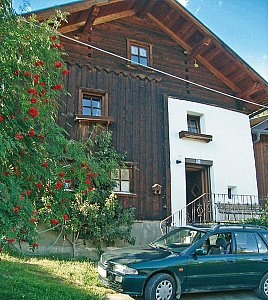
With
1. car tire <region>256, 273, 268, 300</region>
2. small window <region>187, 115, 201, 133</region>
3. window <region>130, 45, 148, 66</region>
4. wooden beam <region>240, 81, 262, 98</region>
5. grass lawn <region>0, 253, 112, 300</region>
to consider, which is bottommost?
car tire <region>256, 273, 268, 300</region>

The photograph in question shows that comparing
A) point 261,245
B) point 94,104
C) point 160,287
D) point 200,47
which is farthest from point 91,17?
point 160,287

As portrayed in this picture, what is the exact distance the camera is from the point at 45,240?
1034 cm

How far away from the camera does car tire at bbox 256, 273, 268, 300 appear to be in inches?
268

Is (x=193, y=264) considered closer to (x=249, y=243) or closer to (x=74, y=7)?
(x=249, y=243)

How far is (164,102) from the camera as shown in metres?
13.5

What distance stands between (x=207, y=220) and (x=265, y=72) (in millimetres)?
7396

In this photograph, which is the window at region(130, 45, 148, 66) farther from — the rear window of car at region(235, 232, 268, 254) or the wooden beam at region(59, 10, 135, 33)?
the rear window of car at region(235, 232, 268, 254)

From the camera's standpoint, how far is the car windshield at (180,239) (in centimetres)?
672

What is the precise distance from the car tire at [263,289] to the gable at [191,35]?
32.0 feet

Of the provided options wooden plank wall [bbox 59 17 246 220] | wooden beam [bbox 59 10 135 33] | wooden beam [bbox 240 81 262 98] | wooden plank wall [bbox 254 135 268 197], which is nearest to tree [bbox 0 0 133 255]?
wooden plank wall [bbox 59 17 246 220]

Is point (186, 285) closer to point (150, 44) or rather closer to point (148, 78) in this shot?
point (148, 78)

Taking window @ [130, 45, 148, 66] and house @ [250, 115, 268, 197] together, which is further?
house @ [250, 115, 268, 197]

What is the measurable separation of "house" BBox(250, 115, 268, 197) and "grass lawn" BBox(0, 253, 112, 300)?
926 cm

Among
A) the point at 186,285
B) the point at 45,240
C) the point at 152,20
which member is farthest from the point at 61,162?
the point at 152,20
